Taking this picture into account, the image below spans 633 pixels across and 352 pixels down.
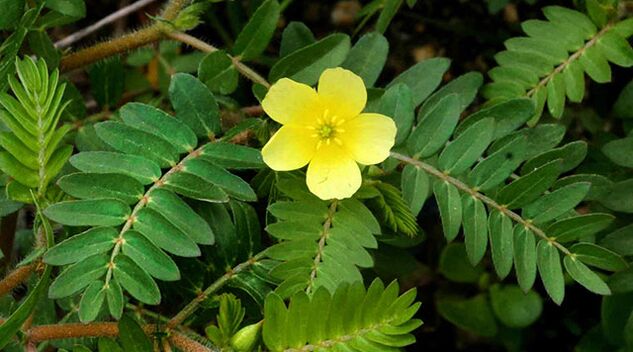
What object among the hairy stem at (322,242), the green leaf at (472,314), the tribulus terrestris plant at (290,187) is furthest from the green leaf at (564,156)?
the green leaf at (472,314)

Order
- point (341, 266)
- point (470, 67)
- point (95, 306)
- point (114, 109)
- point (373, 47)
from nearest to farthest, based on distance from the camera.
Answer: point (95, 306), point (341, 266), point (373, 47), point (114, 109), point (470, 67)

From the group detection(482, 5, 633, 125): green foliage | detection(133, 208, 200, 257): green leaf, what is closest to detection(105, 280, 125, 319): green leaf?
detection(133, 208, 200, 257): green leaf

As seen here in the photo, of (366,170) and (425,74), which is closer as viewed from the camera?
(366,170)

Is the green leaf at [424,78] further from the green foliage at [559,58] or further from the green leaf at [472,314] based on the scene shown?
the green leaf at [472,314]

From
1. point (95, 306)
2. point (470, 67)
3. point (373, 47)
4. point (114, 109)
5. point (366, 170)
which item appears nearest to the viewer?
point (95, 306)

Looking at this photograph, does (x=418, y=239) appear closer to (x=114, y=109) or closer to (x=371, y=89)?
(x=371, y=89)

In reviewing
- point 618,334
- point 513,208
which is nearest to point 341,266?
point 513,208
